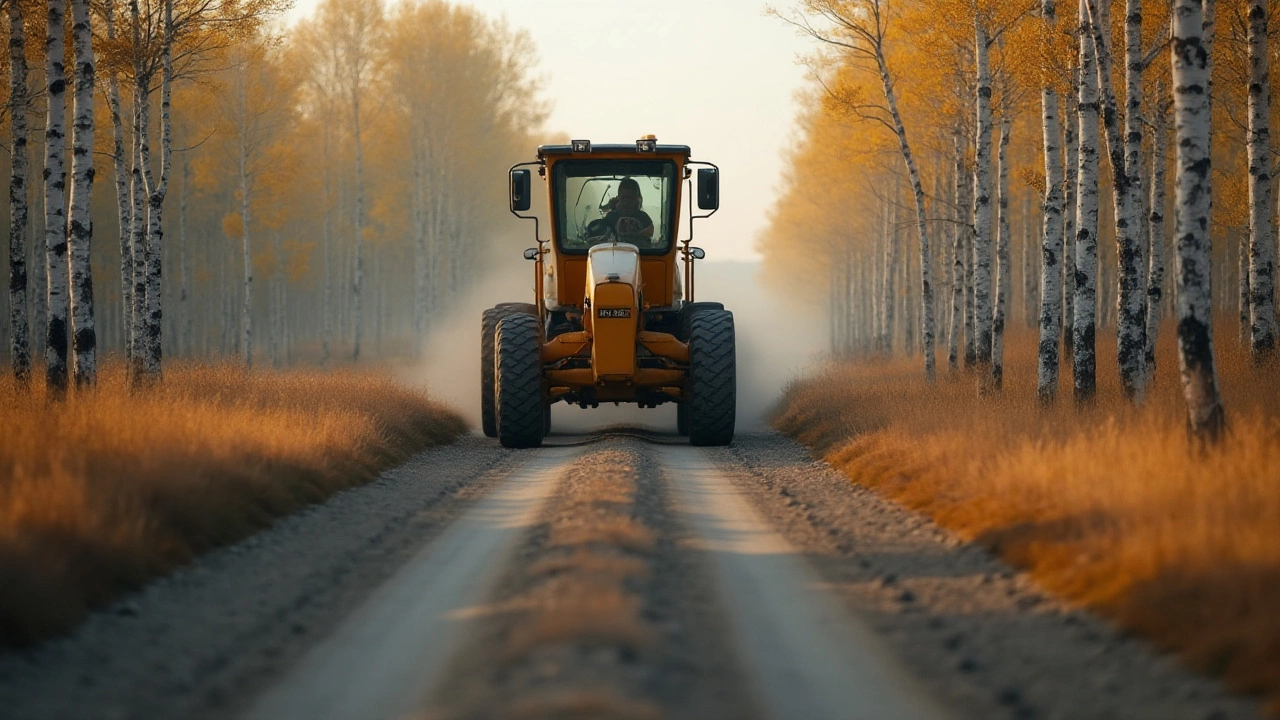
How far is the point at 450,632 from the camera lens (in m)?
6.62

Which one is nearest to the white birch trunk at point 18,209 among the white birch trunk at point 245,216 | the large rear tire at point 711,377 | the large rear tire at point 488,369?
the large rear tire at point 488,369

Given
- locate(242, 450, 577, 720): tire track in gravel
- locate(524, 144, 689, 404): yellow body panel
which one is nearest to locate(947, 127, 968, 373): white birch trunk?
locate(524, 144, 689, 404): yellow body panel

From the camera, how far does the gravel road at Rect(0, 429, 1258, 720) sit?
543 cm

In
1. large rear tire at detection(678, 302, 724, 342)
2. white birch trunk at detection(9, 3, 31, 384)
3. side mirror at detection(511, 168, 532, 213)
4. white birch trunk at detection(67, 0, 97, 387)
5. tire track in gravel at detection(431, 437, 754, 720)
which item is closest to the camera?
tire track in gravel at detection(431, 437, 754, 720)

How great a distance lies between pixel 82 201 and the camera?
16844mm

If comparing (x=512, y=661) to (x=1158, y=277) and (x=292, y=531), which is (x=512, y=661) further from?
(x=1158, y=277)

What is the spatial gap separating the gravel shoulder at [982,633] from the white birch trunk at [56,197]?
9.90m

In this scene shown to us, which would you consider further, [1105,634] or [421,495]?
[421,495]

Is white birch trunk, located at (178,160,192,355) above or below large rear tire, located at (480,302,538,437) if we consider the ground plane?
above

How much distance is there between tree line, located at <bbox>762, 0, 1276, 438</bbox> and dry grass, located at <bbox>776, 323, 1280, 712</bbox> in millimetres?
1271

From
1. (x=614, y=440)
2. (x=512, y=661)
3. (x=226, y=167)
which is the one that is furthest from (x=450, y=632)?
(x=226, y=167)

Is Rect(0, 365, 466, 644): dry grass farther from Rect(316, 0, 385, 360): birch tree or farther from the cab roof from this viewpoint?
Rect(316, 0, 385, 360): birch tree

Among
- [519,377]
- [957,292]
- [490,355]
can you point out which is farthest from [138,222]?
[957,292]

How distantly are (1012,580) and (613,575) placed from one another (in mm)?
2515
